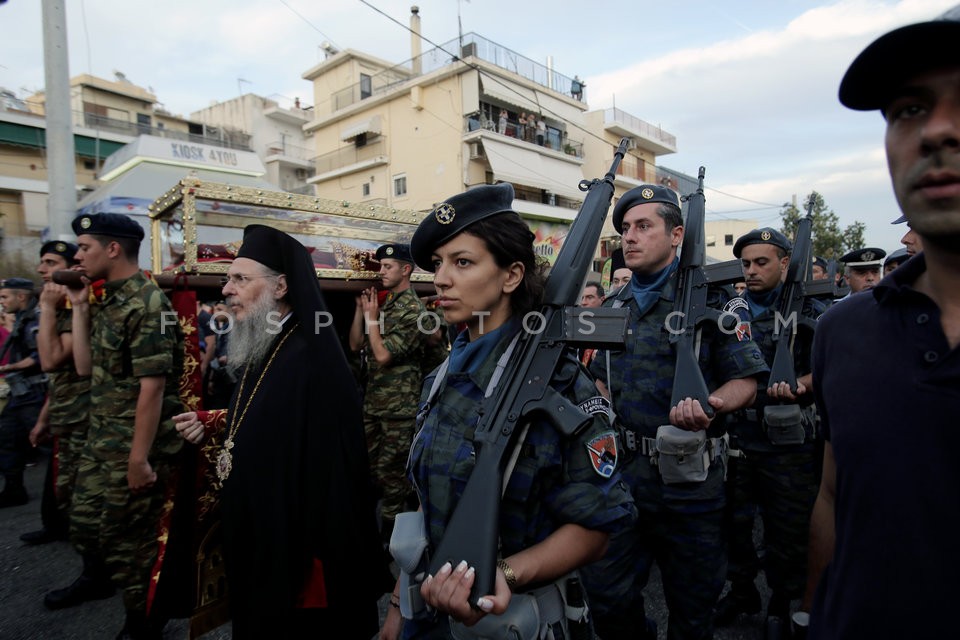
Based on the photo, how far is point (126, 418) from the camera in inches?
128

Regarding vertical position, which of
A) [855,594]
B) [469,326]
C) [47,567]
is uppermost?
[469,326]

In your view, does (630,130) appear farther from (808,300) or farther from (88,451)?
(88,451)

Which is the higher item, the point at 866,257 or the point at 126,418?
the point at 866,257

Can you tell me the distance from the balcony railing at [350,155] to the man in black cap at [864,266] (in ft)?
80.6

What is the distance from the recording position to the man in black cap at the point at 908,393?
91cm

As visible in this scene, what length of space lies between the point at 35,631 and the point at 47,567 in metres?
1.07

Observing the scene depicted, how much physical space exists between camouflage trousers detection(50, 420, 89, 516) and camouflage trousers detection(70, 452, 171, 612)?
0.91m

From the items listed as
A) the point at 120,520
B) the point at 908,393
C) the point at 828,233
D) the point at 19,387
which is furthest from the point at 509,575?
the point at 828,233

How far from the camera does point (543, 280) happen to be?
180cm

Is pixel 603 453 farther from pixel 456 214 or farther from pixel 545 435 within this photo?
pixel 456 214

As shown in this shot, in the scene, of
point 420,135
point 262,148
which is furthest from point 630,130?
point 262,148

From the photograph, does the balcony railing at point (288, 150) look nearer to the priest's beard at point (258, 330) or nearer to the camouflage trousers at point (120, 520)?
the camouflage trousers at point (120, 520)

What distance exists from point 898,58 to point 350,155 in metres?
31.1

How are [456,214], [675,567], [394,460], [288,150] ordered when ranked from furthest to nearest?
[288,150] < [394,460] < [675,567] < [456,214]
